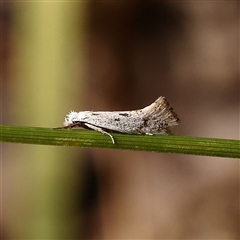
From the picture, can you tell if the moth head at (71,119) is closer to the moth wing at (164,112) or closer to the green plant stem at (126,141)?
the moth wing at (164,112)

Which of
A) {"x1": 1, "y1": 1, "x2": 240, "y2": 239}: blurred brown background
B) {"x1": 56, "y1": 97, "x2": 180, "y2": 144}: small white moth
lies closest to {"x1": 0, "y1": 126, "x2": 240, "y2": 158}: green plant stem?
{"x1": 56, "y1": 97, "x2": 180, "y2": 144}: small white moth

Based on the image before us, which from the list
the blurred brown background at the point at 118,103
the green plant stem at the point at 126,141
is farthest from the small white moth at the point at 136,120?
the blurred brown background at the point at 118,103


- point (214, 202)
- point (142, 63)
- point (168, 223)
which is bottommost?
point (168, 223)

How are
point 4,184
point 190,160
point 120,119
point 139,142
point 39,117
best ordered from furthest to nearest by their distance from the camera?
point 4,184 → point 190,160 → point 39,117 → point 120,119 → point 139,142

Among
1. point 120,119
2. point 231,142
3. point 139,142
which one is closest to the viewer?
point 231,142

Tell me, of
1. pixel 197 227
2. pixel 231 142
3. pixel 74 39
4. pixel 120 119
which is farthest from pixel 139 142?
pixel 74 39

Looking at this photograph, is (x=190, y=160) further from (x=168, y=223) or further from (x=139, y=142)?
(x=139, y=142)
